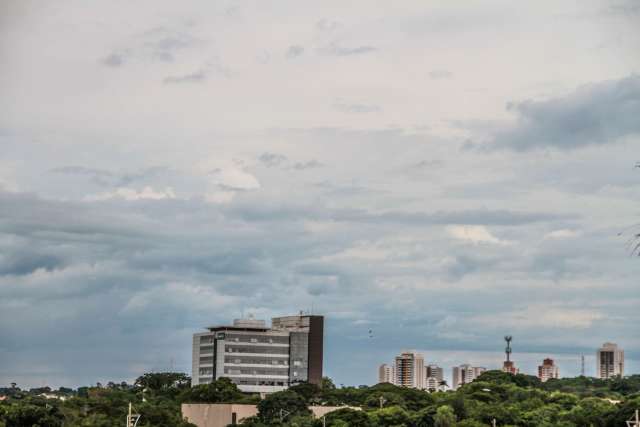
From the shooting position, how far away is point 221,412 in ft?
535

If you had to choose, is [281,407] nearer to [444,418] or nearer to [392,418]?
[392,418]

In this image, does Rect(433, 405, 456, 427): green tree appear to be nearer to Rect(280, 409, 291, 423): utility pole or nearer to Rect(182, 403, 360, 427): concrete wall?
Rect(280, 409, 291, 423): utility pole

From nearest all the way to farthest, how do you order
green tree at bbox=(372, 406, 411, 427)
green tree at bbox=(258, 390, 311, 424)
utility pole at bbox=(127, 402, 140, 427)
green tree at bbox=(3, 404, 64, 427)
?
utility pole at bbox=(127, 402, 140, 427)
green tree at bbox=(3, 404, 64, 427)
green tree at bbox=(372, 406, 411, 427)
green tree at bbox=(258, 390, 311, 424)

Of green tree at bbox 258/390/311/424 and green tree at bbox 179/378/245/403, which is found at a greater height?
green tree at bbox 179/378/245/403

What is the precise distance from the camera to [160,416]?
13712cm

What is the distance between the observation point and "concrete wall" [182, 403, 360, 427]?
16212 cm

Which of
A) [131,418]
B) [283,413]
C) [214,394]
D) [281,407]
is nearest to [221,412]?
[281,407]

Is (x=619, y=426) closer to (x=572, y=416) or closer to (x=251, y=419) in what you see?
(x=572, y=416)

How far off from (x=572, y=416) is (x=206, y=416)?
5517 centimetres

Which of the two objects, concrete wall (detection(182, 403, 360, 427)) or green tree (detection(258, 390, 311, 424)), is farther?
concrete wall (detection(182, 403, 360, 427))

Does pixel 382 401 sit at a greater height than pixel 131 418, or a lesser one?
greater

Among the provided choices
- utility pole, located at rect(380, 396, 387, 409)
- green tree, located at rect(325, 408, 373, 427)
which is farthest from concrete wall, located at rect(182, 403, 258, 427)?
green tree, located at rect(325, 408, 373, 427)

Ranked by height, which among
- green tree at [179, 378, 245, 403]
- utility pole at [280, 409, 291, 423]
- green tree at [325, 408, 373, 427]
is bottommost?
green tree at [325, 408, 373, 427]

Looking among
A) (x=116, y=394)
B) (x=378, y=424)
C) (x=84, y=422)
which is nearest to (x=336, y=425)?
(x=378, y=424)
